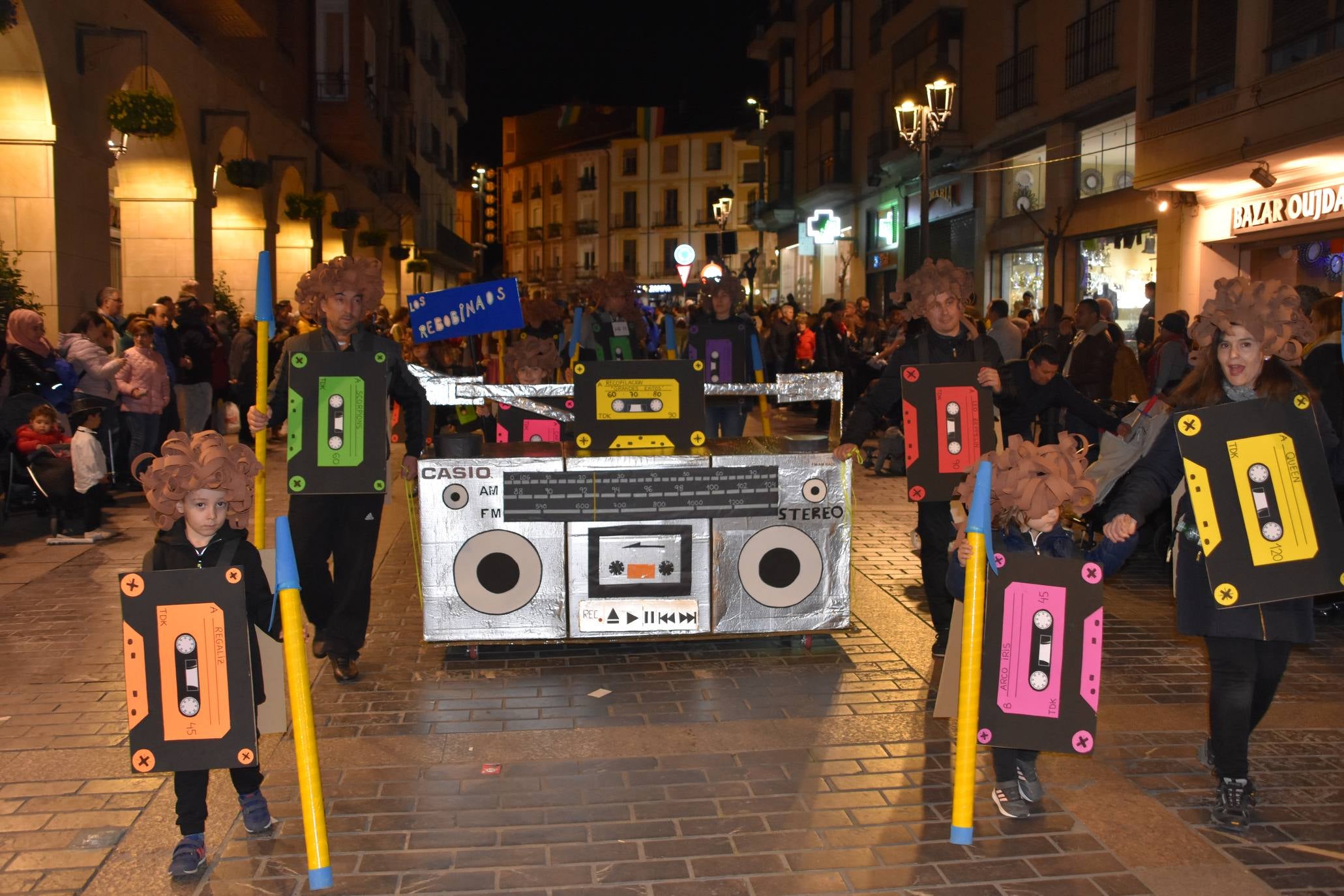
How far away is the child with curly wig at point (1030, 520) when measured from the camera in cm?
439

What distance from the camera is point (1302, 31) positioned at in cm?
1406

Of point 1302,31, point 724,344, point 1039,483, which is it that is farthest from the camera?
point 1302,31

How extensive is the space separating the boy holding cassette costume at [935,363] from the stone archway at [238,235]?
1678cm

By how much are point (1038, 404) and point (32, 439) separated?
8.11 meters

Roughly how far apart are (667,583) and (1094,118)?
56.2ft

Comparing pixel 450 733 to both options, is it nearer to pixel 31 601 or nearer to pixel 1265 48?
pixel 31 601

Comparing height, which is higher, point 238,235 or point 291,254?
point 291,254

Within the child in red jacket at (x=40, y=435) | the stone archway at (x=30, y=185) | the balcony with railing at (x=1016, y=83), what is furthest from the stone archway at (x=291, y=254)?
the child in red jacket at (x=40, y=435)

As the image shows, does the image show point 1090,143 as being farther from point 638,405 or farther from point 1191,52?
point 638,405

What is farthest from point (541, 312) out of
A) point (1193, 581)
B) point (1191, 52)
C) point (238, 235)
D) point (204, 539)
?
point (238, 235)

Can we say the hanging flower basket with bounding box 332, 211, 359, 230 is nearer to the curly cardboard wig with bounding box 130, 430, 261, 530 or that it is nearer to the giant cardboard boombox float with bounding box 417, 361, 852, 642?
the giant cardboard boombox float with bounding box 417, 361, 852, 642

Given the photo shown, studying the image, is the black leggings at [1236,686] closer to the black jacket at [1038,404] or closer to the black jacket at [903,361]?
the black jacket at [903,361]

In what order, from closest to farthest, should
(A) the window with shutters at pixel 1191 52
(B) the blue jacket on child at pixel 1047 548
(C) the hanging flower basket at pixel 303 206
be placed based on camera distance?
(B) the blue jacket on child at pixel 1047 548, (A) the window with shutters at pixel 1191 52, (C) the hanging flower basket at pixel 303 206

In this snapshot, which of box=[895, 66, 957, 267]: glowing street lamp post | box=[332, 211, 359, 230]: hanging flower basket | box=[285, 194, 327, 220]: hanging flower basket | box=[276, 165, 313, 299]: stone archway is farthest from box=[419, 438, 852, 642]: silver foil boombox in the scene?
box=[332, 211, 359, 230]: hanging flower basket
